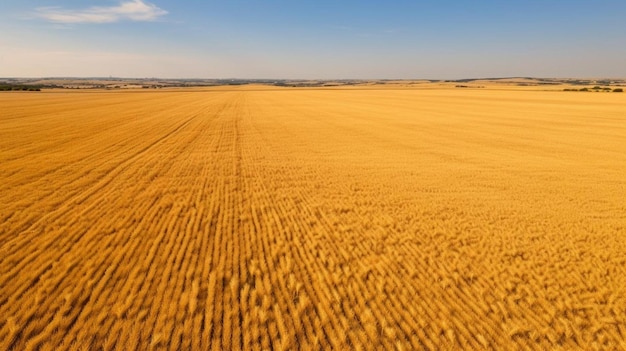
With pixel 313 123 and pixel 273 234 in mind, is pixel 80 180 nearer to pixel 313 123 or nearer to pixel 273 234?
pixel 273 234

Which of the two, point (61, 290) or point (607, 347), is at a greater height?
point (61, 290)

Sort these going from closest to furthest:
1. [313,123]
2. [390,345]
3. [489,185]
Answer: [390,345], [489,185], [313,123]

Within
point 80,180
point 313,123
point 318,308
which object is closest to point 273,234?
point 318,308

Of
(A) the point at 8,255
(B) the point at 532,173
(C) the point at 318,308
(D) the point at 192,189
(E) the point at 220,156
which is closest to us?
(C) the point at 318,308

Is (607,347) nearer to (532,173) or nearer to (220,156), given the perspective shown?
(532,173)

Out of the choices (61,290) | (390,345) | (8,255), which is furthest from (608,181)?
(8,255)

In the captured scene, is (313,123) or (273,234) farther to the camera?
(313,123)
